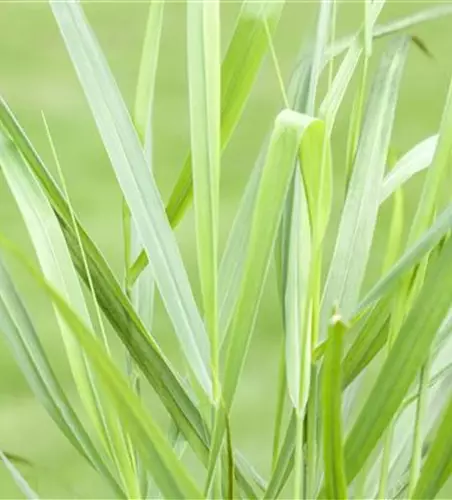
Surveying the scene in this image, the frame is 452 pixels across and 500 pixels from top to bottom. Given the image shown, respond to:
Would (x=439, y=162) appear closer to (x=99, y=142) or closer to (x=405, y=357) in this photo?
Result: (x=405, y=357)

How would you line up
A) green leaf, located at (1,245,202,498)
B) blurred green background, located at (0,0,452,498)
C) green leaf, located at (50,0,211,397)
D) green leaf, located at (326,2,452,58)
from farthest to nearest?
blurred green background, located at (0,0,452,498) → green leaf, located at (326,2,452,58) → green leaf, located at (50,0,211,397) → green leaf, located at (1,245,202,498)

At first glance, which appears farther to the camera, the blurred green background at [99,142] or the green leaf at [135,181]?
the blurred green background at [99,142]

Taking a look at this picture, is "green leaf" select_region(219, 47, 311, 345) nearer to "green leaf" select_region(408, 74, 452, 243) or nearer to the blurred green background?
"green leaf" select_region(408, 74, 452, 243)

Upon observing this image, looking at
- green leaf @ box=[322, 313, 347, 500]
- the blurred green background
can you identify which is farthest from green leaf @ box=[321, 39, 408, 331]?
the blurred green background

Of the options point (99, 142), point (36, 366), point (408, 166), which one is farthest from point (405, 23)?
point (99, 142)

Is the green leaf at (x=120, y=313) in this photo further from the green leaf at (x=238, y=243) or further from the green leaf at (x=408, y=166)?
the green leaf at (x=408, y=166)

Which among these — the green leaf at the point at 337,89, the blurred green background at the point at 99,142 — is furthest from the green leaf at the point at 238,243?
the blurred green background at the point at 99,142

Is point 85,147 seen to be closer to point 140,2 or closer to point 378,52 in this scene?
point 140,2
